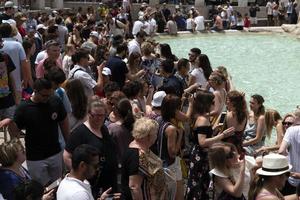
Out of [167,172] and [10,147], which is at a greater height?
[10,147]

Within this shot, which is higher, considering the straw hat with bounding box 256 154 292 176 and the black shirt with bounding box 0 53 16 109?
the black shirt with bounding box 0 53 16 109

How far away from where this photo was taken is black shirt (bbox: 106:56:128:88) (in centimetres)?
969

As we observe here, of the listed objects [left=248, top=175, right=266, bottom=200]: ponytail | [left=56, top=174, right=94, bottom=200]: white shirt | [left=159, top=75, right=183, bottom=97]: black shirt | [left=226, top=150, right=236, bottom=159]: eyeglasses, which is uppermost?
[left=159, top=75, right=183, bottom=97]: black shirt

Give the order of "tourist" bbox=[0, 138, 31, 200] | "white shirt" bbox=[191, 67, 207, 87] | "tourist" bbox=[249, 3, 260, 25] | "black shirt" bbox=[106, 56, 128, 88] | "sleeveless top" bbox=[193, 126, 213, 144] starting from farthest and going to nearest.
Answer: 1. "tourist" bbox=[249, 3, 260, 25]
2. "white shirt" bbox=[191, 67, 207, 87]
3. "black shirt" bbox=[106, 56, 128, 88]
4. "sleeveless top" bbox=[193, 126, 213, 144]
5. "tourist" bbox=[0, 138, 31, 200]

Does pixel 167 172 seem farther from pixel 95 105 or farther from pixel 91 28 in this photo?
pixel 91 28

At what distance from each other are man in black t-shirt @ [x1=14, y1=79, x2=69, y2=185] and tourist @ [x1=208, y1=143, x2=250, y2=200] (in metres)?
1.64

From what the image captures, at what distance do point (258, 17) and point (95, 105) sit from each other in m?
30.8

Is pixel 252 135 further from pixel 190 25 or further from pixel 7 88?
pixel 190 25

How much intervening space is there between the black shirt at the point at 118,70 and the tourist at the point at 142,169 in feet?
13.0

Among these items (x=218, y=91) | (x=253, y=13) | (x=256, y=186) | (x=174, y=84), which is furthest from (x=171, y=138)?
(x=253, y=13)

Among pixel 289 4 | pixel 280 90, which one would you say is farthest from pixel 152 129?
pixel 289 4

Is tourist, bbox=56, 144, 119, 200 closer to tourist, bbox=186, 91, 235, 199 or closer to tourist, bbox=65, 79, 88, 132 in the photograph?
tourist, bbox=65, 79, 88, 132

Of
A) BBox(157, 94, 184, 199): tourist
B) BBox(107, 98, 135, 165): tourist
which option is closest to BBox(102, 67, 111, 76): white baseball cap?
BBox(157, 94, 184, 199): tourist

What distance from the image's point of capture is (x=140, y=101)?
26.2 feet
